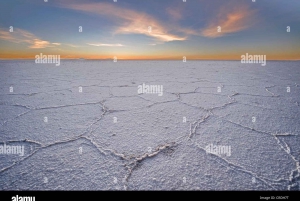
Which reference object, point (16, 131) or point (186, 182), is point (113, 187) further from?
point (16, 131)

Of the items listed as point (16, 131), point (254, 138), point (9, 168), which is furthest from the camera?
point (16, 131)

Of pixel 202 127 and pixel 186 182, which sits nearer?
pixel 186 182
